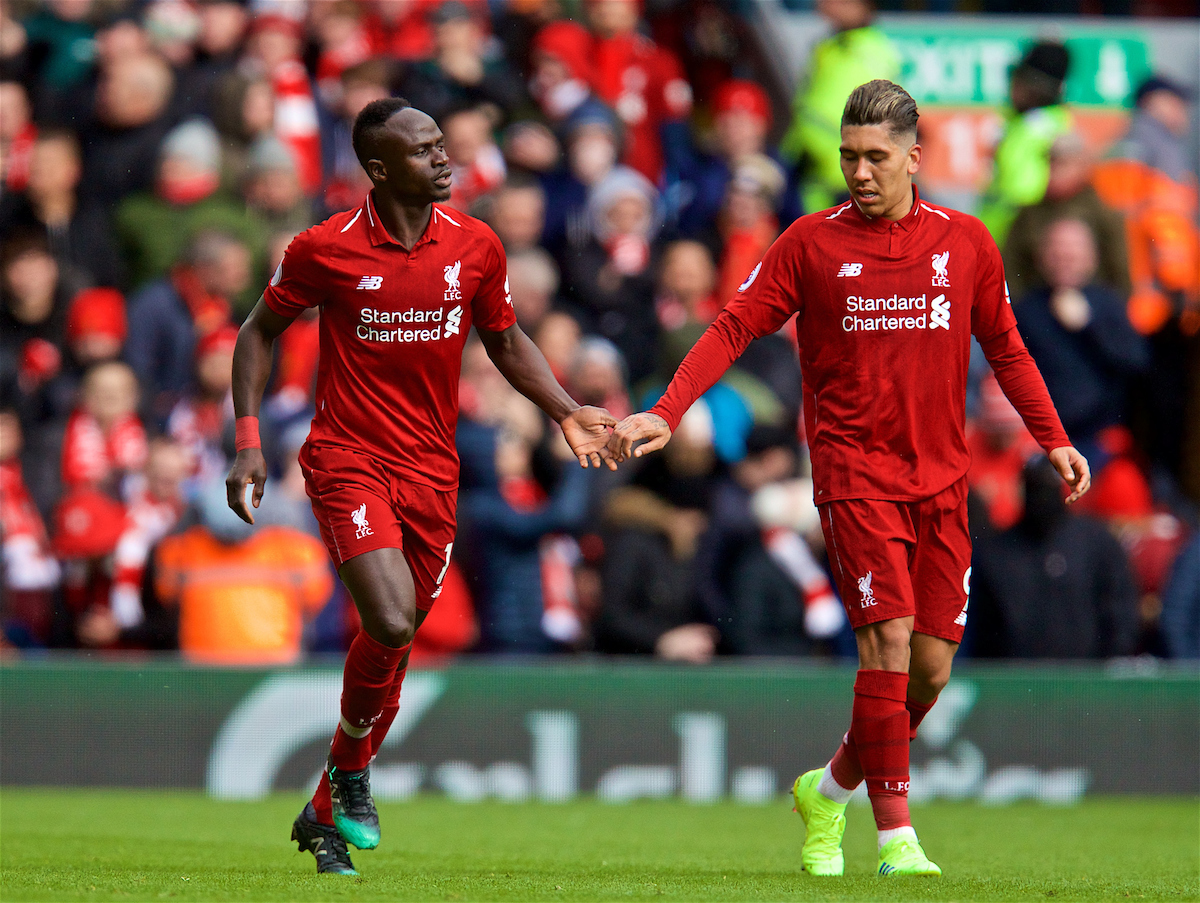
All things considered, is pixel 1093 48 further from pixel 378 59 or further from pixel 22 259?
pixel 22 259

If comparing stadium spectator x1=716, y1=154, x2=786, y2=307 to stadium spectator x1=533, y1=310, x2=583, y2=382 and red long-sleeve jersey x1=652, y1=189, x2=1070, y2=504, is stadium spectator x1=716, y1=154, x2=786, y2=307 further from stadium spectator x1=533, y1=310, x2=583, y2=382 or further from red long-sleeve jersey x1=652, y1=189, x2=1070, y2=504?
red long-sleeve jersey x1=652, y1=189, x2=1070, y2=504

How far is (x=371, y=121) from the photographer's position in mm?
6461

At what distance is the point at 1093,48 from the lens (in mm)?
15078

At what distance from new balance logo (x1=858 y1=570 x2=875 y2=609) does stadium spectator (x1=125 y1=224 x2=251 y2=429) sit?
665 centimetres

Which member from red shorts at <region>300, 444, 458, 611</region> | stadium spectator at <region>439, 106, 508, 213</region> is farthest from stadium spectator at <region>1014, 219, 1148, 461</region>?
red shorts at <region>300, 444, 458, 611</region>

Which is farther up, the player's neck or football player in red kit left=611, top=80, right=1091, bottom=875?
the player's neck

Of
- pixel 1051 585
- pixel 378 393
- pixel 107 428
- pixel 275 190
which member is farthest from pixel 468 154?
pixel 378 393

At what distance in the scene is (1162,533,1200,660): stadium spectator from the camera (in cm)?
1112

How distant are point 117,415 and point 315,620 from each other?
1.83 meters

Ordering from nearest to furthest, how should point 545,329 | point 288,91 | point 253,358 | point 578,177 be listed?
point 253,358 → point 545,329 → point 578,177 → point 288,91

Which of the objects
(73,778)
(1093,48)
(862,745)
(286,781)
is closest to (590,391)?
(286,781)

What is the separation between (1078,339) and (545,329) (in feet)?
11.2

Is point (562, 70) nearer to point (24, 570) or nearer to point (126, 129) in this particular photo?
point (126, 129)

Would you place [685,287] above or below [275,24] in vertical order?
below
